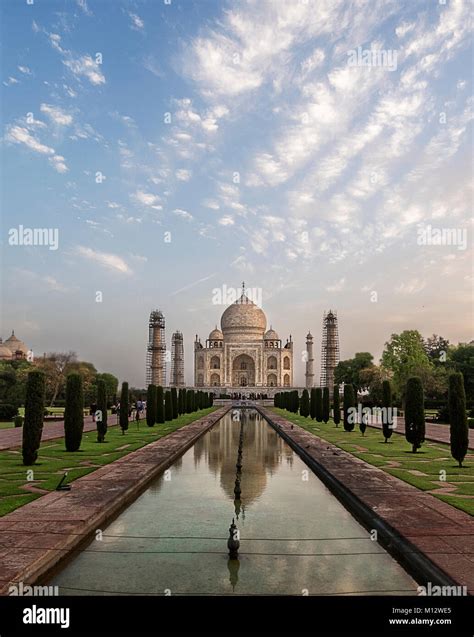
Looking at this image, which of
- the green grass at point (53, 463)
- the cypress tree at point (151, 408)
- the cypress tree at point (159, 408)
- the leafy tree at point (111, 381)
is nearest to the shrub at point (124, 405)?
the green grass at point (53, 463)

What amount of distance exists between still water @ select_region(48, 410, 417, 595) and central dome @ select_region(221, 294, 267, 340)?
177ft

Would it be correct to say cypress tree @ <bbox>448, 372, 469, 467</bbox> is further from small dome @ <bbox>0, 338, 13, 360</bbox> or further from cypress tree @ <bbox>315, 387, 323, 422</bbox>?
small dome @ <bbox>0, 338, 13, 360</bbox>

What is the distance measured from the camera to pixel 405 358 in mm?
30125

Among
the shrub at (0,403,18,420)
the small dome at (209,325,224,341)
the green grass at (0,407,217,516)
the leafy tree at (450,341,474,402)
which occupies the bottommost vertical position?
the shrub at (0,403,18,420)

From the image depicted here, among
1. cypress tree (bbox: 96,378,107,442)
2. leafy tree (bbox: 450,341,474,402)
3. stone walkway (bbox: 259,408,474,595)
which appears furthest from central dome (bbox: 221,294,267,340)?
stone walkway (bbox: 259,408,474,595)

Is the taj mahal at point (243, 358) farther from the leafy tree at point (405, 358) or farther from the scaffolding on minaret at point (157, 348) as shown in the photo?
the leafy tree at point (405, 358)

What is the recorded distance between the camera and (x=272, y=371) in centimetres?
6191

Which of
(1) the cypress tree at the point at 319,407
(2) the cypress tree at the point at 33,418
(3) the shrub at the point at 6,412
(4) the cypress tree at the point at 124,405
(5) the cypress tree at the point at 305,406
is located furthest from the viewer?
(5) the cypress tree at the point at 305,406

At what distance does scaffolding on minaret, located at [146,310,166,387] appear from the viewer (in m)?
51.1

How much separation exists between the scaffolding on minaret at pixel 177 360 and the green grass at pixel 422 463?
144 feet

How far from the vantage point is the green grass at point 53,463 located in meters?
7.29
